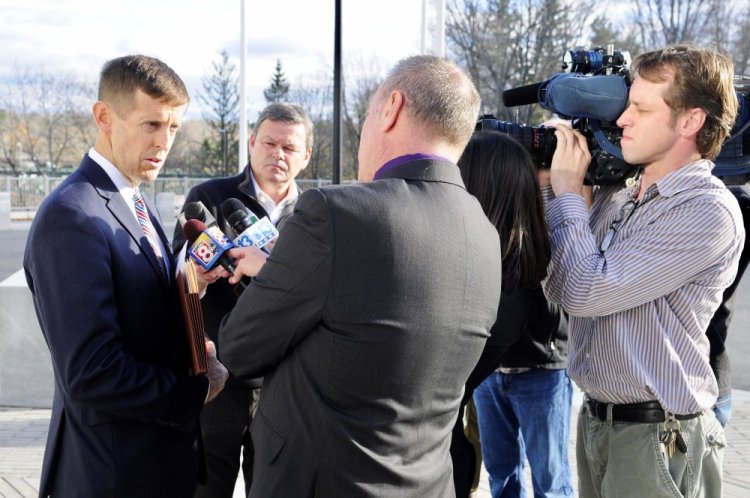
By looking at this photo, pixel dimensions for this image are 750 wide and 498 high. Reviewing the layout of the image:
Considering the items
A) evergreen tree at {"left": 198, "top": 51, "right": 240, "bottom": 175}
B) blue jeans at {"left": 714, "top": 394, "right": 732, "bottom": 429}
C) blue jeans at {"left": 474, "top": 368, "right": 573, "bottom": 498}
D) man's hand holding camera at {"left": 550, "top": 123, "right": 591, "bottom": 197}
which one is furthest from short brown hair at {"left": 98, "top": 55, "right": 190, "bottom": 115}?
evergreen tree at {"left": 198, "top": 51, "right": 240, "bottom": 175}

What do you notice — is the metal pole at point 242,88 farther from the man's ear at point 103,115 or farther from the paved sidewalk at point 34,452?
the man's ear at point 103,115

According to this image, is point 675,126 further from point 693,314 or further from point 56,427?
point 56,427

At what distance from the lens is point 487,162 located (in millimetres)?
2471

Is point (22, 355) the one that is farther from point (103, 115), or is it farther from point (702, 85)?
point (702, 85)

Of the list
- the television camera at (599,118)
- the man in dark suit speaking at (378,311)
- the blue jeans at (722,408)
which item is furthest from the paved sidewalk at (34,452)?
the man in dark suit speaking at (378,311)

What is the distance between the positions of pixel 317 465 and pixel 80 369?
0.70m

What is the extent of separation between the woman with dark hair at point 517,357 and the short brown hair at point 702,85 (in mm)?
479

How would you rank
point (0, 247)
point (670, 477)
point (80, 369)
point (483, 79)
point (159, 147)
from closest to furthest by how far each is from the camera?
point (80, 369)
point (670, 477)
point (159, 147)
point (0, 247)
point (483, 79)

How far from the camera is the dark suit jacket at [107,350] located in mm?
2020

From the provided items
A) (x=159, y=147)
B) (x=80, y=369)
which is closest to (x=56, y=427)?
(x=80, y=369)

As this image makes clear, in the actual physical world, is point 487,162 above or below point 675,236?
above

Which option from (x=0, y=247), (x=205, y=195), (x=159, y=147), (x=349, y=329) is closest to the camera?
(x=349, y=329)

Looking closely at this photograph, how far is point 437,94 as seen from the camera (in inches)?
71.7

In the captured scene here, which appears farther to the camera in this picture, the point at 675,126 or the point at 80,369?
the point at 675,126
